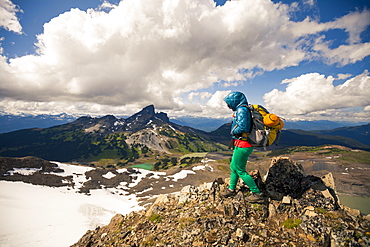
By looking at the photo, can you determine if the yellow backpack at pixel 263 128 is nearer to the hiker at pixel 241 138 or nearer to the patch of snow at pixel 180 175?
the hiker at pixel 241 138

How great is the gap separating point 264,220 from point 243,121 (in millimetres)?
4607

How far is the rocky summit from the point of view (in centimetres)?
591

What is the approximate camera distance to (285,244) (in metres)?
5.64

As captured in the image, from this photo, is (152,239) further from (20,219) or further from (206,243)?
(20,219)

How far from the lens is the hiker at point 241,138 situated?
708cm

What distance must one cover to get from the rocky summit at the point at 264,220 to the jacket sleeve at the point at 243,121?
376 centimetres

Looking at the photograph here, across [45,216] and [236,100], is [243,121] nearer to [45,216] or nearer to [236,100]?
[236,100]

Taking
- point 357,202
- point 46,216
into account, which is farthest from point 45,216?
point 357,202

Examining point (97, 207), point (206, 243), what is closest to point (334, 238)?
point (206, 243)

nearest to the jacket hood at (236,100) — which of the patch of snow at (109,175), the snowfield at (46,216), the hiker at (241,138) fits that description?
the hiker at (241,138)

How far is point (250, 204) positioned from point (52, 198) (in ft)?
179

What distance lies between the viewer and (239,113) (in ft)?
23.5

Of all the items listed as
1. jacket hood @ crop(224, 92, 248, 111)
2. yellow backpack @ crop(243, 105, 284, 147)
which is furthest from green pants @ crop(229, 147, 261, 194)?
jacket hood @ crop(224, 92, 248, 111)

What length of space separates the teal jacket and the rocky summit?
3777 millimetres
